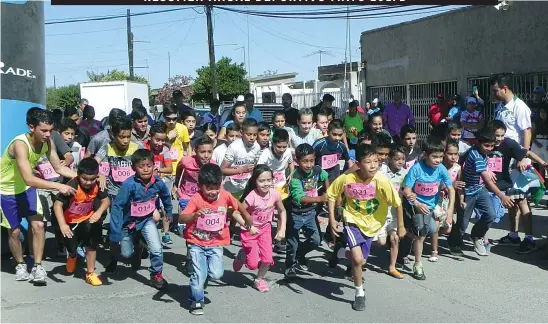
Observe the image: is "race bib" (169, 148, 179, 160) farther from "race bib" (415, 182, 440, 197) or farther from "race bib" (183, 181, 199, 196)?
"race bib" (415, 182, 440, 197)

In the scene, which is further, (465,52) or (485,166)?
(465,52)

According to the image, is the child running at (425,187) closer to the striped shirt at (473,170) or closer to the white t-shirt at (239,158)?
the striped shirt at (473,170)

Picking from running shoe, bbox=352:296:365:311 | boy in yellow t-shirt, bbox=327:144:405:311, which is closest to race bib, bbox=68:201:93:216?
boy in yellow t-shirt, bbox=327:144:405:311

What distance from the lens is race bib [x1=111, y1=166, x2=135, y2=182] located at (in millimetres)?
7066

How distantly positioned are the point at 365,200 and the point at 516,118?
127 inches

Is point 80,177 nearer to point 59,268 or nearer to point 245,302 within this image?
point 59,268

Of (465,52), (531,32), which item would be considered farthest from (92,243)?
(465,52)

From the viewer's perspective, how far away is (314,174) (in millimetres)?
6922

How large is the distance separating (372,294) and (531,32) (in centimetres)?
1088

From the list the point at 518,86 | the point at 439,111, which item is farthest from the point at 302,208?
the point at 518,86

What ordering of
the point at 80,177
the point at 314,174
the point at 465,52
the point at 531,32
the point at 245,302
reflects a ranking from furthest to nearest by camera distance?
1. the point at 465,52
2. the point at 531,32
3. the point at 314,174
4. the point at 80,177
5. the point at 245,302

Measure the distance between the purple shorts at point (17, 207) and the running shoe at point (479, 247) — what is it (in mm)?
4999

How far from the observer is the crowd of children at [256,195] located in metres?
5.99

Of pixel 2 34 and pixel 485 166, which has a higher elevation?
pixel 2 34
